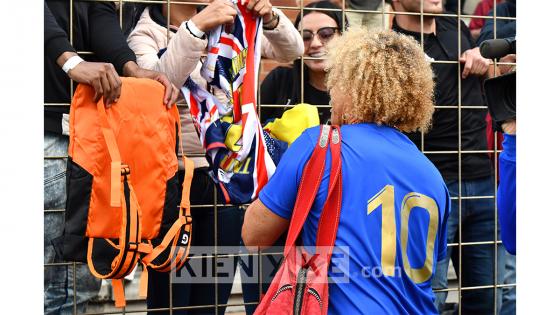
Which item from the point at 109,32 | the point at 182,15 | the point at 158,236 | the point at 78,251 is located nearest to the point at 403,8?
the point at 182,15

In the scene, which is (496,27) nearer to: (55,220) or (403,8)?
(403,8)

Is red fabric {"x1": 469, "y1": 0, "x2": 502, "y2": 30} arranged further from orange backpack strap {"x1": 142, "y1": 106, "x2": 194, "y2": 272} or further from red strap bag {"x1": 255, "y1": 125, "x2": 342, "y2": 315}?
red strap bag {"x1": 255, "y1": 125, "x2": 342, "y2": 315}

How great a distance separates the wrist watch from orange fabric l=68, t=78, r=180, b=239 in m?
0.44

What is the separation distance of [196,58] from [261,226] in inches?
27.0

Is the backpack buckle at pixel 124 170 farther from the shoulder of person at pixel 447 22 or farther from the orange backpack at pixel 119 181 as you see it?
the shoulder of person at pixel 447 22

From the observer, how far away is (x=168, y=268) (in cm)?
268

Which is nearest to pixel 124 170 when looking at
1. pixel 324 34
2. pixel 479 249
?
pixel 324 34

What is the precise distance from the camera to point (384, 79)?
7.47ft

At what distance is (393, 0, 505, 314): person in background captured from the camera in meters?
3.59

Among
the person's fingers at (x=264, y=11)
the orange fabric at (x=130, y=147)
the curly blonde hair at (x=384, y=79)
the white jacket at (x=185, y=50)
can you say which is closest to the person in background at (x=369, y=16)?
the white jacket at (x=185, y=50)

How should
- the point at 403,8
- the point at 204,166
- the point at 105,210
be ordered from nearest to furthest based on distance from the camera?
the point at 105,210 < the point at 204,166 < the point at 403,8

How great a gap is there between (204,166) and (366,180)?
36.9 inches

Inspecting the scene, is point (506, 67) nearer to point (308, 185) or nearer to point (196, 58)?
point (196, 58)

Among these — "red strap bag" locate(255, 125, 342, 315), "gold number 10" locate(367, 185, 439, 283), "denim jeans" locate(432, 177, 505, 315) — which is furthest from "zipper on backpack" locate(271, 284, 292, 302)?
"denim jeans" locate(432, 177, 505, 315)
